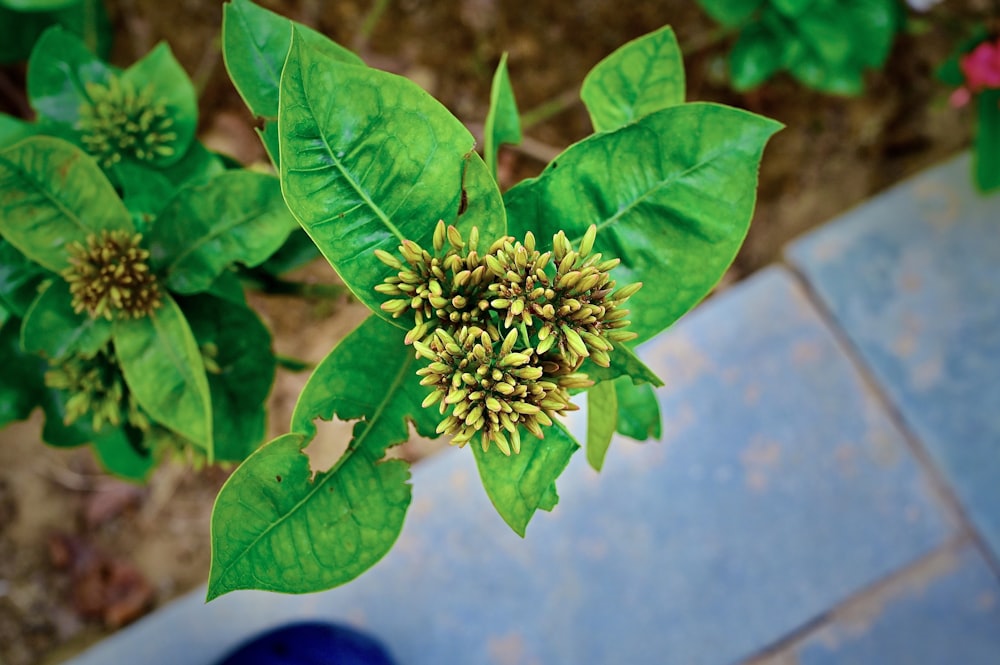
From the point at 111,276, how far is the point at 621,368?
0.58 m

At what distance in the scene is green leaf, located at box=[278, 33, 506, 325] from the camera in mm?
658

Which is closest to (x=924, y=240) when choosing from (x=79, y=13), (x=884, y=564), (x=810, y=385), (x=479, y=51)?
(x=810, y=385)

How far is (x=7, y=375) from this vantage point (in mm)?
1043

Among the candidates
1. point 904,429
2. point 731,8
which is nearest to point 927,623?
point 904,429

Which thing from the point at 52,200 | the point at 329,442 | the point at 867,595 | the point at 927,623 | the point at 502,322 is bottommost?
the point at 927,623

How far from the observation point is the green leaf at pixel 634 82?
35.7 inches

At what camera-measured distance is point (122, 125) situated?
1.05 m

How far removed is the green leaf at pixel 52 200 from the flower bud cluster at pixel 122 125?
18 cm

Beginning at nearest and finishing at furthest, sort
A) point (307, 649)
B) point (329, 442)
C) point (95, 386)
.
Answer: point (95, 386)
point (307, 649)
point (329, 442)

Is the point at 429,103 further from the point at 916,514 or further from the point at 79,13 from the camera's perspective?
the point at 916,514

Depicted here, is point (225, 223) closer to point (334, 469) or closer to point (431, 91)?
point (334, 469)

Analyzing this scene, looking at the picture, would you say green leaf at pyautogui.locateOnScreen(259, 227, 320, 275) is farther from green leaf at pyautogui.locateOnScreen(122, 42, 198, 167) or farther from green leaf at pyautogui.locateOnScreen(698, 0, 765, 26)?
green leaf at pyautogui.locateOnScreen(698, 0, 765, 26)

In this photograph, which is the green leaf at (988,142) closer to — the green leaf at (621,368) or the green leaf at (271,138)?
the green leaf at (621,368)

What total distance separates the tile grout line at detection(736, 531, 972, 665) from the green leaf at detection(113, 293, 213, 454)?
1.42 metres
